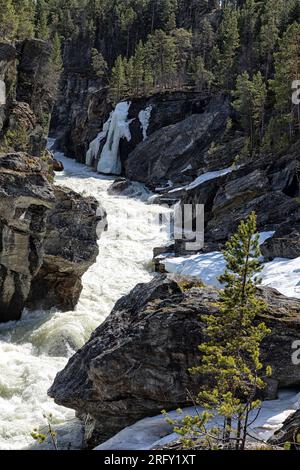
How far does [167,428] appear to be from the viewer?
11.9 m

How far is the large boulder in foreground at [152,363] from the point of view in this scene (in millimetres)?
12625

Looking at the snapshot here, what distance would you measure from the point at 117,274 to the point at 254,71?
166 ft

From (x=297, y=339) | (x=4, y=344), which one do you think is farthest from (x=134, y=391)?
(x=4, y=344)

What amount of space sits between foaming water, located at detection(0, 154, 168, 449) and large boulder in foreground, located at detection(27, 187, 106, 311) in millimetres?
927

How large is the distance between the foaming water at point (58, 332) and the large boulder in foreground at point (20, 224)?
5.69ft

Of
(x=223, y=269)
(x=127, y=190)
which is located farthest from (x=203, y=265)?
(x=127, y=190)

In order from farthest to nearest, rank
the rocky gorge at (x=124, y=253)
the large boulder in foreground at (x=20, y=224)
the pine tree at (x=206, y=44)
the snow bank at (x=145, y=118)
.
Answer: the pine tree at (x=206, y=44) < the snow bank at (x=145, y=118) < the large boulder in foreground at (x=20, y=224) < the rocky gorge at (x=124, y=253)

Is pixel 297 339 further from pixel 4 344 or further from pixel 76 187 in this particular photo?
pixel 76 187

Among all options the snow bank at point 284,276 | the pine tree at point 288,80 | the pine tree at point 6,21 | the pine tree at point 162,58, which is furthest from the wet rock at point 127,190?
the snow bank at point 284,276

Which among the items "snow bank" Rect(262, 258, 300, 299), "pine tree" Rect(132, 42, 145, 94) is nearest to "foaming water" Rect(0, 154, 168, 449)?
"snow bank" Rect(262, 258, 300, 299)

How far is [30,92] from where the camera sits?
145ft

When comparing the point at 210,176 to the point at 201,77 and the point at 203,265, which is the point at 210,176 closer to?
the point at 203,265

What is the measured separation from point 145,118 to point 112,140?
537cm

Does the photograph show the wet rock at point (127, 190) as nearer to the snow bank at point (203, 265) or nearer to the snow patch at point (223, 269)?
the snow bank at point (203, 265)
